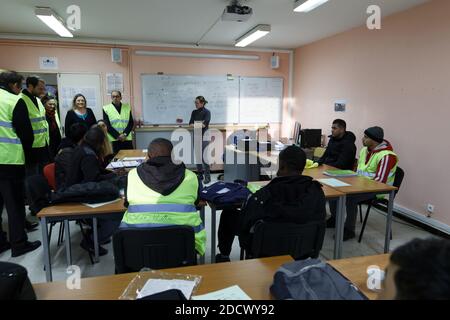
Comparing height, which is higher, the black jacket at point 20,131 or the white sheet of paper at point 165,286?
the black jacket at point 20,131

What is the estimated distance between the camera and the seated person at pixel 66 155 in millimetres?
2523

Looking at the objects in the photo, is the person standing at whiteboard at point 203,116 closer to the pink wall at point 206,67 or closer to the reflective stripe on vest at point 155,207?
the pink wall at point 206,67

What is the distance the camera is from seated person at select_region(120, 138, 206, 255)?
5.81ft

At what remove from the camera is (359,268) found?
1.42 m

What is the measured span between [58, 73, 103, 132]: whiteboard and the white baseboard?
538 centimetres

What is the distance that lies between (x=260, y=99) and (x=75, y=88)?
12.1ft

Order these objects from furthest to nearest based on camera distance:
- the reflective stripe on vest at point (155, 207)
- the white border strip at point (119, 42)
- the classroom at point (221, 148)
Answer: the white border strip at point (119, 42), the reflective stripe on vest at point (155, 207), the classroom at point (221, 148)

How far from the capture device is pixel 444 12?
3.48m

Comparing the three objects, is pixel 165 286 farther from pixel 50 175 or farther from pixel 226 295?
pixel 50 175

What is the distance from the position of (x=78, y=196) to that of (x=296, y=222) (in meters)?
1.59

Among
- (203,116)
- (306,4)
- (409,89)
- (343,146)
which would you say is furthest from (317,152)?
(306,4)

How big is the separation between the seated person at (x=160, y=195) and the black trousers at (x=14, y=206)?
1.79 metres

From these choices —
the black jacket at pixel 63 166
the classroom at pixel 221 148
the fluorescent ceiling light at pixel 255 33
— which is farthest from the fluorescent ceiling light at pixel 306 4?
the black jacket at pixel 63 166
